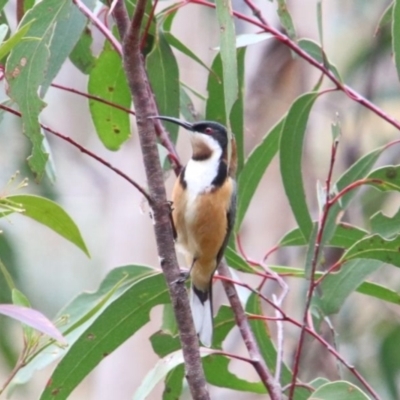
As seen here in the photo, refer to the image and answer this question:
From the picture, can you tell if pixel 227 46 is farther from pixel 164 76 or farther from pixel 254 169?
pixel 254 169

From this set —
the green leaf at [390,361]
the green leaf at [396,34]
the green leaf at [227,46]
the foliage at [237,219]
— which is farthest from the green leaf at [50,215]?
the green leaf at [390,361]

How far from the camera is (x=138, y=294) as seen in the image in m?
1.93

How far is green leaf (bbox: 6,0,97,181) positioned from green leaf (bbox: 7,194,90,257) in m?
0.06

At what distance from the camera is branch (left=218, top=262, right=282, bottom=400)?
158cm

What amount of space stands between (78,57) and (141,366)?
157 cm

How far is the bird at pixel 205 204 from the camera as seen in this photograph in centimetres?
193

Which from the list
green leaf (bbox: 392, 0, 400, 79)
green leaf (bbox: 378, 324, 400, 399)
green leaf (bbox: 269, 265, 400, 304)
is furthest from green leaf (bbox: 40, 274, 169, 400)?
green leaf (bbox: 378, 324, 400, 399)

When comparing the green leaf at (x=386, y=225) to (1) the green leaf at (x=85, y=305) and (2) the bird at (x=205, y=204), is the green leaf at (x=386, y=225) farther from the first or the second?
(1) the green leaf at (x=85, y=305)

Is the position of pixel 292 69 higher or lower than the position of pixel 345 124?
higher

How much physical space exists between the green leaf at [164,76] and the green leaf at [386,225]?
18.2 inches

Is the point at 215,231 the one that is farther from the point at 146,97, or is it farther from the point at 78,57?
the point at 146,97

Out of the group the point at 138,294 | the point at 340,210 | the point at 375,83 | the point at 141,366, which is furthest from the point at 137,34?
the point at 375,83

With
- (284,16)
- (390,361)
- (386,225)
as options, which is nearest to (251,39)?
(284,16)

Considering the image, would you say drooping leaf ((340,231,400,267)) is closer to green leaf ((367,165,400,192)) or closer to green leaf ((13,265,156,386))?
green leaf ((367,165,400,192))
